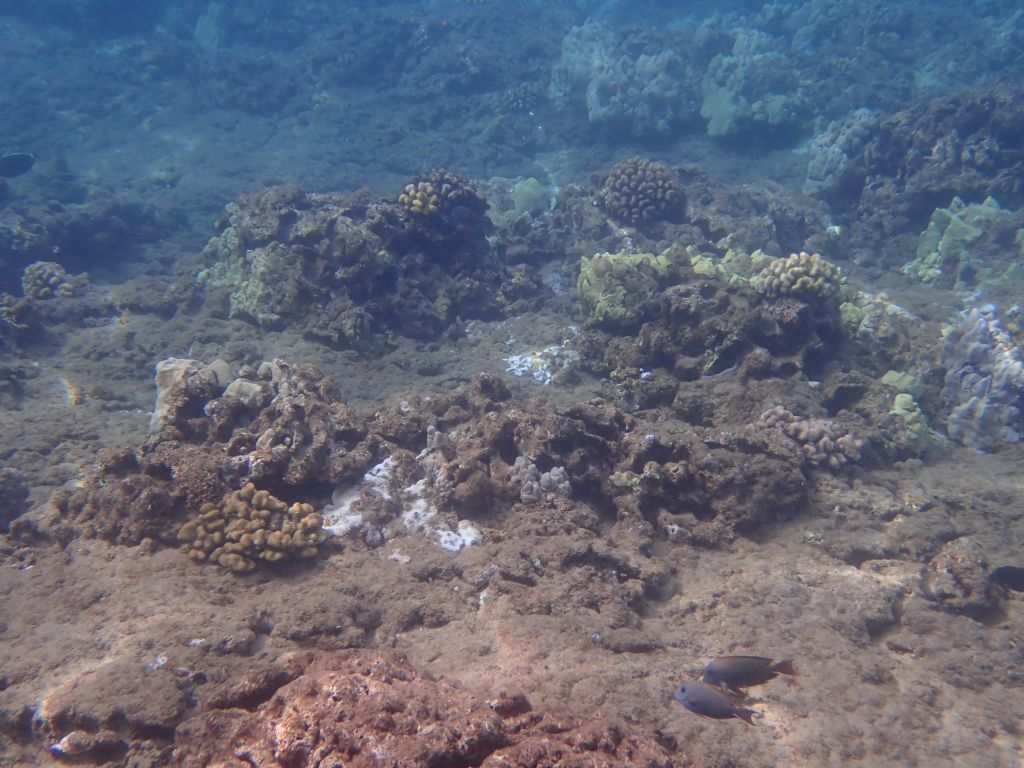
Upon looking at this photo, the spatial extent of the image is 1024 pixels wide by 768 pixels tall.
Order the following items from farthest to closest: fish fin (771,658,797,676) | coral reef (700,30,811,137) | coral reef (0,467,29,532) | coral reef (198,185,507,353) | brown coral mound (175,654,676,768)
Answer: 1. coral reef (700,30,811,137)
2. coral reef (198,185,507,353)
3. coral reef (0,467,29,532)
4. fish fin (771,658,797,676)
5. brown coral mound (175,654,676,768)

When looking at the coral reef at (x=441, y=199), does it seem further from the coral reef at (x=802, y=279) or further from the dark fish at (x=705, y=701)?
the dark fish at (x=705, y=701)

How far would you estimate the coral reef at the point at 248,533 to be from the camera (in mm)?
4812

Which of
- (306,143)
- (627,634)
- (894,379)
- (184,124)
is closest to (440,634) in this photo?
(627,634)

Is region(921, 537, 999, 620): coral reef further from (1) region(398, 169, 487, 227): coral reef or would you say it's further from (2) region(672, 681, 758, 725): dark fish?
(1) region(398, 169, 487, 227): coral reef

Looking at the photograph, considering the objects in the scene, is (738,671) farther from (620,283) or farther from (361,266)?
(361,266)

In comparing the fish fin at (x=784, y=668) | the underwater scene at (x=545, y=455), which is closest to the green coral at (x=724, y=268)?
the underwater scene at (x=545, y=455)

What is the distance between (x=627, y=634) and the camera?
4191 mm

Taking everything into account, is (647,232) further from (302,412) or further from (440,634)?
(440,634)

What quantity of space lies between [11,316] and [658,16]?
29.8 m

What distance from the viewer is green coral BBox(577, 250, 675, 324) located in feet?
29.6

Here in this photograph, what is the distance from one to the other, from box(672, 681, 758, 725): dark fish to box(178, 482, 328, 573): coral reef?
324 centimetres

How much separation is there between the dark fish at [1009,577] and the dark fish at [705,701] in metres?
3.00

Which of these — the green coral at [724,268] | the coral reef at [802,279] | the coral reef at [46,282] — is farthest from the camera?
the coral reef at [46,282]

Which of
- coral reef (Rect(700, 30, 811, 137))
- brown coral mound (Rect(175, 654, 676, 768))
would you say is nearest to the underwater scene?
brown coral mound (Rect(175, 654, 676, 768))
